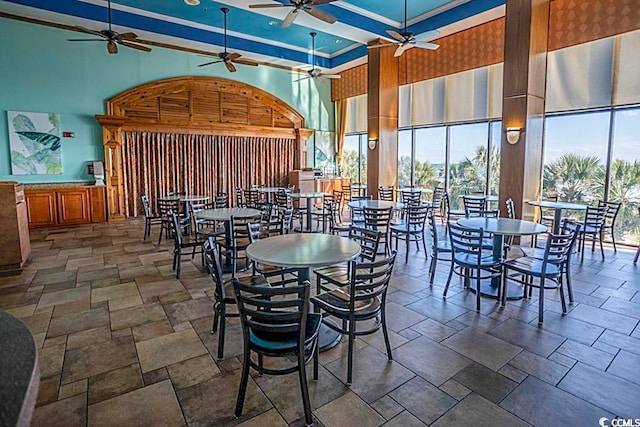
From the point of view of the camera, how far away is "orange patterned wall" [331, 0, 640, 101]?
5875mm

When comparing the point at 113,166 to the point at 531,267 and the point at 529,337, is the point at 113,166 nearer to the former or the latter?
the point at 531,267

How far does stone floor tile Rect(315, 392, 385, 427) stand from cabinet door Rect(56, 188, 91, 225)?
8.16 metres

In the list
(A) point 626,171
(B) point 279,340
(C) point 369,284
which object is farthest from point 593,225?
(B) point 279,340

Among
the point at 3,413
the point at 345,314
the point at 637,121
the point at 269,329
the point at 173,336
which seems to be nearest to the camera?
the point at 3,413

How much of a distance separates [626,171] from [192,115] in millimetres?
9585

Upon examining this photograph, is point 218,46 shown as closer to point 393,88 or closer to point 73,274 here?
point 393,88

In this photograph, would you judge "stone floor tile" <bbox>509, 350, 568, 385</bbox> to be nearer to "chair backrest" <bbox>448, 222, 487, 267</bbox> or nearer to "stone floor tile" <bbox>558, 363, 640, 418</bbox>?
"stone floor tile" <bbox>558, 363, 640, 418</bbox>

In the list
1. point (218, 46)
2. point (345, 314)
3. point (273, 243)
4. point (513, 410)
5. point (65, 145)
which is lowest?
point (513, 410)

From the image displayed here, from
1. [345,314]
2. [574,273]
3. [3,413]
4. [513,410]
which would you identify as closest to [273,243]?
[345,314]

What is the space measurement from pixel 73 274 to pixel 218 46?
673 centimetres

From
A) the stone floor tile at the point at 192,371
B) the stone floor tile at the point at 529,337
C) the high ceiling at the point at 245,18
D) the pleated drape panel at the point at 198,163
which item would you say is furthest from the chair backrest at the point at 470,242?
the pleated drape panel at the point at 198,163

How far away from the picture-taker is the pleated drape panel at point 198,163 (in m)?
9.21

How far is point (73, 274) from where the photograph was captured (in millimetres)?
4703

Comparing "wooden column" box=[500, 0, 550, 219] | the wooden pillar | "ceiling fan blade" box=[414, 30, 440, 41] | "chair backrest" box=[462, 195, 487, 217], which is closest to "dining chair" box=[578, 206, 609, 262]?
"wooden column" box=[500, 0, 550, 219]
